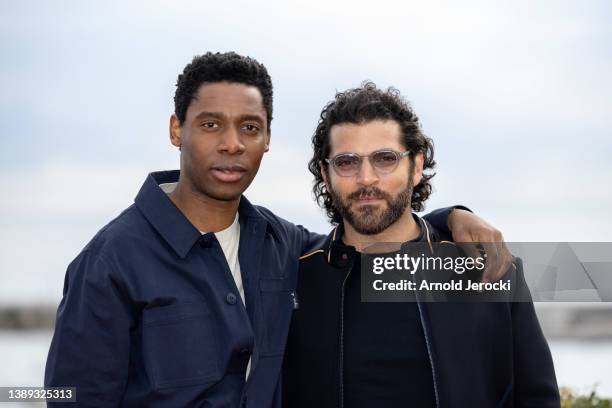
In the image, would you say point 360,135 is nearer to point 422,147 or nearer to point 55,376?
point 422,147

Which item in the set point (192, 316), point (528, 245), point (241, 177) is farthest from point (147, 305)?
point (528, 245)

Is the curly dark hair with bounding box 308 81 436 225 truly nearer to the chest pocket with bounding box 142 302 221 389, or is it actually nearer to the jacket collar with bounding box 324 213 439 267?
the jacket collar with bounding box 324 213 439 267

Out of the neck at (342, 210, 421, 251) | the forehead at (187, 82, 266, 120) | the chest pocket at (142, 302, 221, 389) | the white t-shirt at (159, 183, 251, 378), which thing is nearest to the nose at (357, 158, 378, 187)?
the neck at (342, 210, 421, 251)

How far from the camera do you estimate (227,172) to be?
4555 mm

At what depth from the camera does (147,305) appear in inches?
165

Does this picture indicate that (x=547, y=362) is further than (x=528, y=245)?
No

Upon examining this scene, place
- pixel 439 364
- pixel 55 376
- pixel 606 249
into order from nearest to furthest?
pixel 55 376 < pixel 439 364 < pixel 606 249

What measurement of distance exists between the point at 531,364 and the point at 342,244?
4.52ft

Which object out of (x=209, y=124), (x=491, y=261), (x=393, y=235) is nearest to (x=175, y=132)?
(x=209, y=124)

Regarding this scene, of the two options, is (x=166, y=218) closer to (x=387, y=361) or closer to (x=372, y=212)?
(x=372, y=212)

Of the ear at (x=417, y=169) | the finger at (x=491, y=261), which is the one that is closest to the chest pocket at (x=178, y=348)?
the finger at (x=491, y=261)

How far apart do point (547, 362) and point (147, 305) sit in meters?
2.40

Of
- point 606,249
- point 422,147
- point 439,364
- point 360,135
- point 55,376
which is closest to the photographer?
point 55,376

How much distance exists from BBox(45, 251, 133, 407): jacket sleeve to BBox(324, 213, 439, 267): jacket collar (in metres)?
1.42
